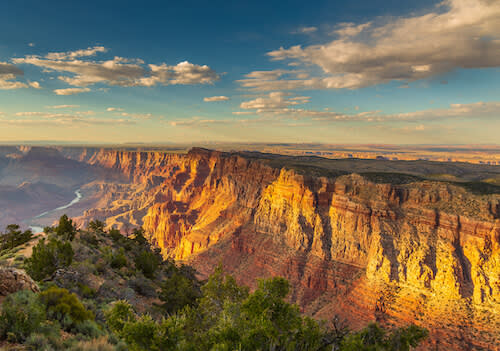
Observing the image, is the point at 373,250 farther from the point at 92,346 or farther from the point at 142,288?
the point at 92,346

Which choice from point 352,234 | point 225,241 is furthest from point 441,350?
point 225,241

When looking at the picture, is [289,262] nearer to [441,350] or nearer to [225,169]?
[441,350]

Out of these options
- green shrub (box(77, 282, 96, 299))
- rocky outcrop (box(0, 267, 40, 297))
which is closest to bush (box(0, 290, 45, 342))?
rocky outcrop (box(0, 267, 40, 297))

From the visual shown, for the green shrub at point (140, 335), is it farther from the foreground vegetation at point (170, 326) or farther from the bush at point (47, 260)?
the bush at point (47, 260)

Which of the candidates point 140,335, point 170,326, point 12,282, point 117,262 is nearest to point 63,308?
point 12,282

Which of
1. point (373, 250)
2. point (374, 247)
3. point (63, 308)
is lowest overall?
point (373, 250)

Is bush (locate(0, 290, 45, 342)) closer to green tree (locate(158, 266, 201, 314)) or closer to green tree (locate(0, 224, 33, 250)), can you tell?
green tree (locate(158, 266, 201, 314))

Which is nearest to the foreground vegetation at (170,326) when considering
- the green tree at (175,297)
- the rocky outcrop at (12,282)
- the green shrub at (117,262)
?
the rocky outcrop at (12,282)
